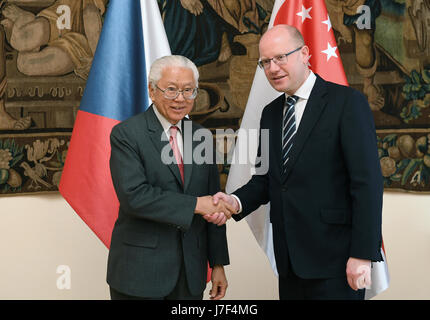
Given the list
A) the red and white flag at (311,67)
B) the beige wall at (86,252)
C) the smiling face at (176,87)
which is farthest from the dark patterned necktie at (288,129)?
the beige wall at (86,252)

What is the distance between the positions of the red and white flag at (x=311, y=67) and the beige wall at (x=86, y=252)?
0.46m

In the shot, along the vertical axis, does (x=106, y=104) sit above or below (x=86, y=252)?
above

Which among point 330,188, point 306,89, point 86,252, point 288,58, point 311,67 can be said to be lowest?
point 86,252

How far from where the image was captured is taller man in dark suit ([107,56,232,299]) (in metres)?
1.86

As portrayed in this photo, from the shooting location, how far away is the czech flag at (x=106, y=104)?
8.79ft

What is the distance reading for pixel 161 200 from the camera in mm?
1845

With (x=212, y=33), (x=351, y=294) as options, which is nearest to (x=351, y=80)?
(x=212, y=33)

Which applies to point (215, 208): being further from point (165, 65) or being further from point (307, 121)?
point (165, 65)

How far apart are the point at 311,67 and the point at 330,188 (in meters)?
1.10

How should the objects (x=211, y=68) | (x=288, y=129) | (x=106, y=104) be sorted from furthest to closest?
(x=211, y=68), (x=106, y=104), (x=288, y=129)

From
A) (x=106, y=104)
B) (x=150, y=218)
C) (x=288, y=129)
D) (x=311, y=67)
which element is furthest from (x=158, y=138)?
(x=311, y=67)

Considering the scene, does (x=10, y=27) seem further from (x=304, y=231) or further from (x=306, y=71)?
(x=304, y=231)

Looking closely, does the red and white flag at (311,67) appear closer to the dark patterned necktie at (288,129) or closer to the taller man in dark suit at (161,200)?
the dark patterned necktie at (288,129)

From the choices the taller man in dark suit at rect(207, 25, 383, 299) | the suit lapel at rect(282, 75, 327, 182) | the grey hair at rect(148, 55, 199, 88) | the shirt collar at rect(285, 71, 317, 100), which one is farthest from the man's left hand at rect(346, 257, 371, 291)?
the grey hair at rect(148, 55, 199, 88)
